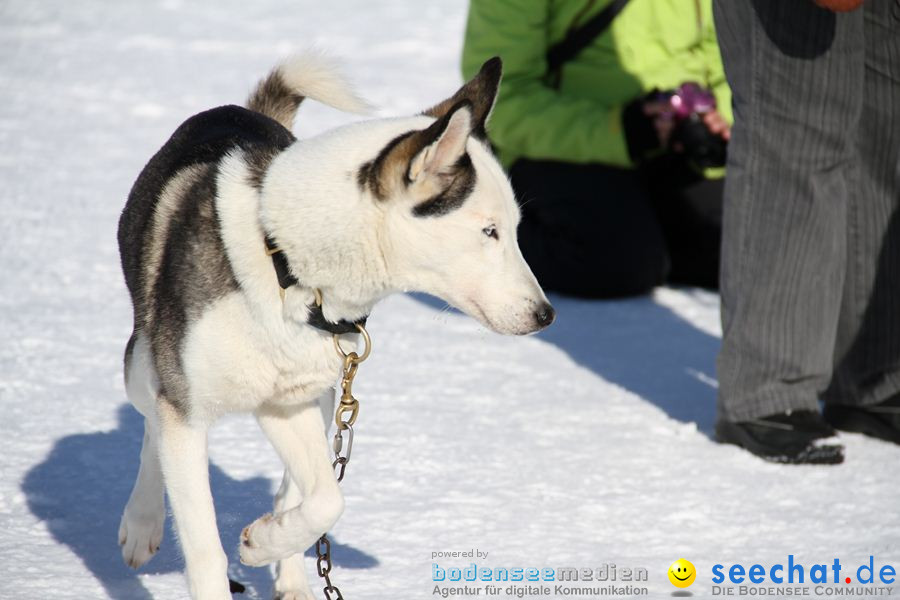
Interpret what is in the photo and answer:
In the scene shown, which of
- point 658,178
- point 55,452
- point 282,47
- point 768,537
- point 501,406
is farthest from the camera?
point 282,47

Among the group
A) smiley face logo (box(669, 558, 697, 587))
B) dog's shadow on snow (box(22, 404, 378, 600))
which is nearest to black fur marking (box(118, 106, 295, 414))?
dog's shadow on snow (box(22, 404, 378, 600))

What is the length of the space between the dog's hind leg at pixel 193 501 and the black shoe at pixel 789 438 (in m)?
1.80

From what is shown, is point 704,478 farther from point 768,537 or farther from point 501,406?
point 501,406

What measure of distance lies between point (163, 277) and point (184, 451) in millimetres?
373

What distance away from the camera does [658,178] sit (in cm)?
552

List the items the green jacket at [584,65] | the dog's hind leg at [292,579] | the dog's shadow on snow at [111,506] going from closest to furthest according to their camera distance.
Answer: the dog's hind leg at [292,579]
the dog's shadow on snow at [111,506]
the green jacket at [584,65]

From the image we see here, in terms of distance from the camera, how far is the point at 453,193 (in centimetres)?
248

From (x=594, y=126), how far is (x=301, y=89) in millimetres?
2238

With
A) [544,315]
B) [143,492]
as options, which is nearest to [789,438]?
[544,315]

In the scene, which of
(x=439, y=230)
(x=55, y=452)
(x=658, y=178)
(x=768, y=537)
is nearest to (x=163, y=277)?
(x=439, y=230)

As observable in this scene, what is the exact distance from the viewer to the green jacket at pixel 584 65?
517 centimetres

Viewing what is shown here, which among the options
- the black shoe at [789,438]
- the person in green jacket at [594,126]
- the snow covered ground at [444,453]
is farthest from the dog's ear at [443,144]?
the person in green jacket at [594,126]

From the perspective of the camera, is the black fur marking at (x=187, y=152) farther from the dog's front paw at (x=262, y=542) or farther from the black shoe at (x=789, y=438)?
the black shoe at (x=789, y=438)

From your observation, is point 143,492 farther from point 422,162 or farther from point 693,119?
point 693,119
